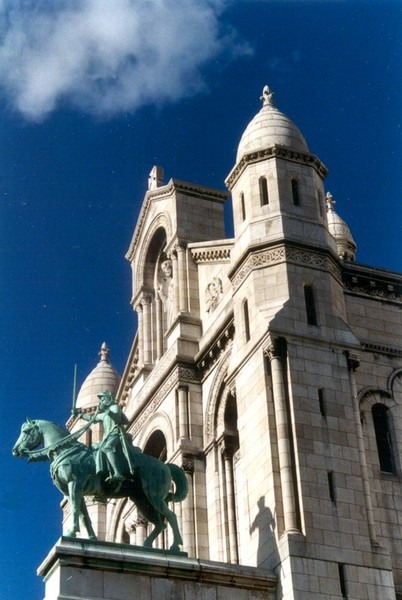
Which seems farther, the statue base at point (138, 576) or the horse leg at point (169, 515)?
the horse leg at point (169, 515)

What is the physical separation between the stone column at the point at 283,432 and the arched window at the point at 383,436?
414cm

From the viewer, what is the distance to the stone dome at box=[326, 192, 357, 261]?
5481 cm

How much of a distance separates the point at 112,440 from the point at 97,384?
19041mm

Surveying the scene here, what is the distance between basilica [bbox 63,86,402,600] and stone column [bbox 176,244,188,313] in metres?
0.06

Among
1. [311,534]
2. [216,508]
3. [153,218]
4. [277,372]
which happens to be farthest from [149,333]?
[311,534]

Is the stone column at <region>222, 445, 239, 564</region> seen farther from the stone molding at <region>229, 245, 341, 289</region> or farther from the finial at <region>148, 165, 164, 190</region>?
the finial at <region>148, 165, 164, 190</region>

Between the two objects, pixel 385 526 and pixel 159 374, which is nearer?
pixel 385 526

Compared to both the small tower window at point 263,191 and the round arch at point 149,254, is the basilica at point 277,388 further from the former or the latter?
the round arch at point 149,254

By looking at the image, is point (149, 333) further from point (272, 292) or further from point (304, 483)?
point (304, 483)

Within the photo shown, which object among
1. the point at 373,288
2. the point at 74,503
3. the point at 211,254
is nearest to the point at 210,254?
the point at 211,254

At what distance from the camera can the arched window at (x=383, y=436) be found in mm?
35156

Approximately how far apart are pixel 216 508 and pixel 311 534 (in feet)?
23.2

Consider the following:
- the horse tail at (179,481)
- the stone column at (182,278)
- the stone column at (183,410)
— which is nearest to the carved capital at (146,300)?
the stone column at (182,278)

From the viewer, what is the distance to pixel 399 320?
37781 millimetres
